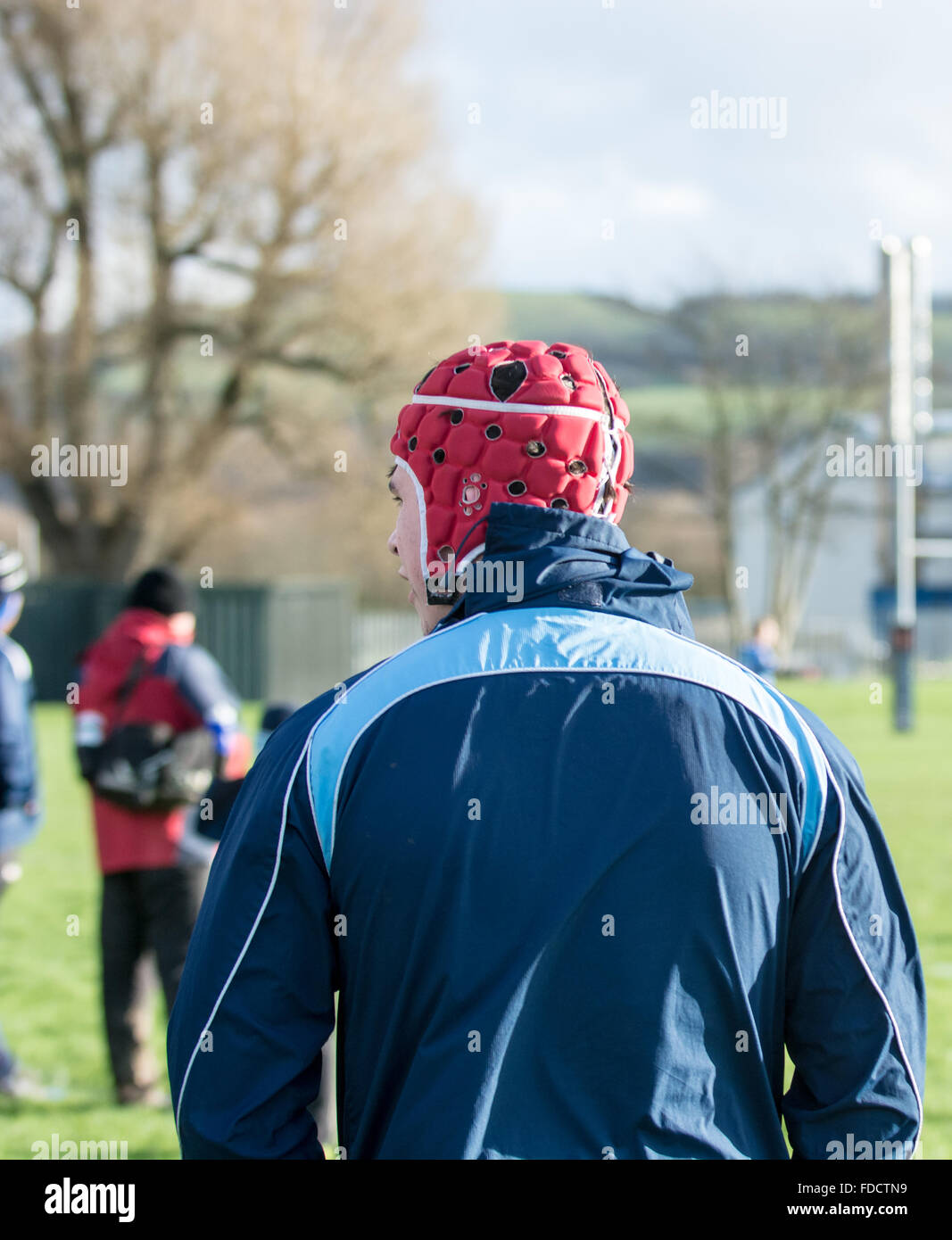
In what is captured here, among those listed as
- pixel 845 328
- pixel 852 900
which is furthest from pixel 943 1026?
pixel 845 328

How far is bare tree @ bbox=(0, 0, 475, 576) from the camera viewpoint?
Result: 1161 inches

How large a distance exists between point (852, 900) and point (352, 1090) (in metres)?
0.63

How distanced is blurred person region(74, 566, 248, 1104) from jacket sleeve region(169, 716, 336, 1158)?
3737 millimetres

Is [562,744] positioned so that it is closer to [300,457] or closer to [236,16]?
[236,16]

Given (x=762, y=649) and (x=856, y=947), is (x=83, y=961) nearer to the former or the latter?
(x=856, y=947)

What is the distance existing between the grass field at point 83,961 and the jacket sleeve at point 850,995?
3129mm

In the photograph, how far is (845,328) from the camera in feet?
139

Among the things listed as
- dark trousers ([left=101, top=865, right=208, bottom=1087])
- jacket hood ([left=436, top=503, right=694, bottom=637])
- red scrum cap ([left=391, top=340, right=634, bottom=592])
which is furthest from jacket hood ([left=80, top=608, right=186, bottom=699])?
jacket hood ([left=436, top=503, right=694, bottom=637])

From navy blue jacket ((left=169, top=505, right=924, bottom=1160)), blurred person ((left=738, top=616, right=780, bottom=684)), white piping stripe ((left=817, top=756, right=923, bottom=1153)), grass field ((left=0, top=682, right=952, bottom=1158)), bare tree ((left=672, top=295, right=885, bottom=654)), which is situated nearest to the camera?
navy blue jacket ((left=169, top=505, right=924, bottom=1160))

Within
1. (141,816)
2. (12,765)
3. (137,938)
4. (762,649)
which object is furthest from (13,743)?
(762,649)

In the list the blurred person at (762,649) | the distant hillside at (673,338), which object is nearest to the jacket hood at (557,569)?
the blurred person at (762,649)

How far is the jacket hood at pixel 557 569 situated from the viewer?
1713mm

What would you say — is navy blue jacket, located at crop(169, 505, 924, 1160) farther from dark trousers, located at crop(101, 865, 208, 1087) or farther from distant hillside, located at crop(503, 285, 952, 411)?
distant hillside, located at crop(503, 285, 952, 411)

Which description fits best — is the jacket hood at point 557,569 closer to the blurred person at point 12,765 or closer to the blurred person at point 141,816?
the blurred person at point 141,816
